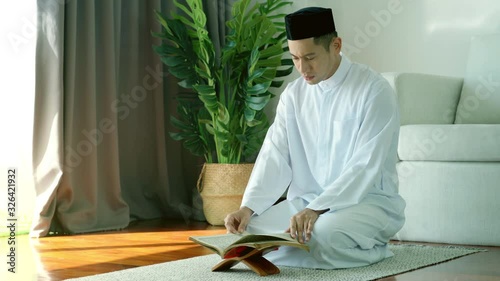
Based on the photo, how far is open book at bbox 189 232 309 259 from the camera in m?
2.12

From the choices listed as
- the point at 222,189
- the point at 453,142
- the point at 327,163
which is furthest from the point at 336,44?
the point at 222,189

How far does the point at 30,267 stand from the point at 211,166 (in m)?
1.67

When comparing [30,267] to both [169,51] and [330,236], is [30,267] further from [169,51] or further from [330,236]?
[169,51]

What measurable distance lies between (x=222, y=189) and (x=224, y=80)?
0.61 metres

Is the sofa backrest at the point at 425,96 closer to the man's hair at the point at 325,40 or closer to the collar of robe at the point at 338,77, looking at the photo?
the collar of robe at the point at 338,77

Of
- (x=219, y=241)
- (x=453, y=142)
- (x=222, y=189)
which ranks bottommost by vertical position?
(x=222, y=189)

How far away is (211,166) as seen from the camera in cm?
418

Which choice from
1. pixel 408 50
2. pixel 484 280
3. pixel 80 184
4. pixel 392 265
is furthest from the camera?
pixel 408 50

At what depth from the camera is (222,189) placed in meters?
4.13

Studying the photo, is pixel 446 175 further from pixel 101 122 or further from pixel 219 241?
pixel 101 122

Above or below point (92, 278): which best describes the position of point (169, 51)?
above

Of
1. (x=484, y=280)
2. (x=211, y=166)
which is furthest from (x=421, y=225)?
(x=211, y=166)

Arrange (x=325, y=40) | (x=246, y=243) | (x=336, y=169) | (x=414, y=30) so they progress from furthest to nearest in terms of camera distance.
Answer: (x=414, y=30) < (x=336, y=169) < (x=325, y=40) < (x=246, y=243)

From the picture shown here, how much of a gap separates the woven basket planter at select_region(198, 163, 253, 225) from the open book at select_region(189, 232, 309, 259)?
1781 mm
